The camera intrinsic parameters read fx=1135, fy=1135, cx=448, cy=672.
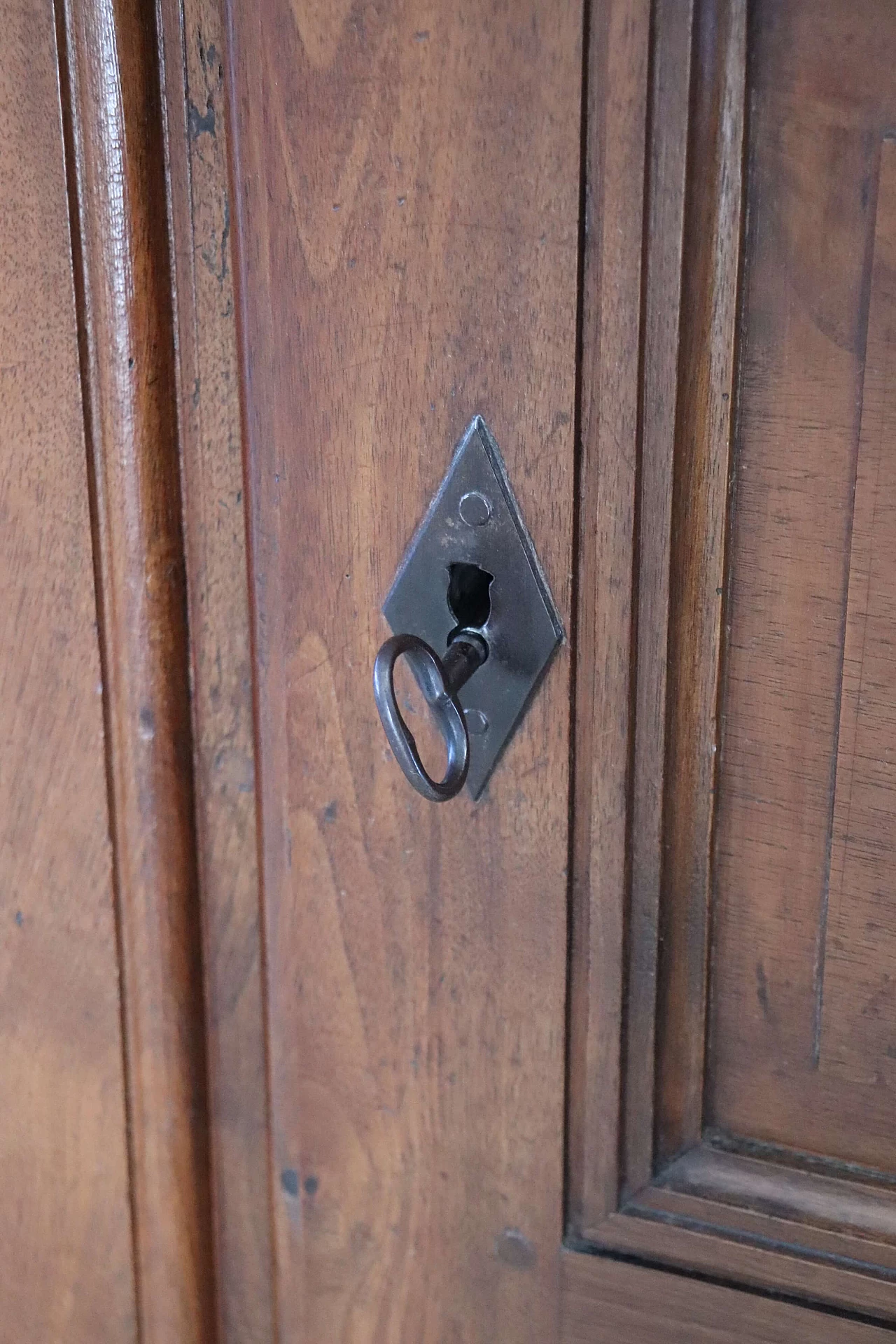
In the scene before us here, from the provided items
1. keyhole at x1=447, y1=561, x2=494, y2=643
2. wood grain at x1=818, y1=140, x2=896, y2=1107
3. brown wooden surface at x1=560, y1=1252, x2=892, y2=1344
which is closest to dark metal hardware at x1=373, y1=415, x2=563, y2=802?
keyhole at x1=447, y1=561, x2=494, y2=643

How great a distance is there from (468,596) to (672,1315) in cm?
30

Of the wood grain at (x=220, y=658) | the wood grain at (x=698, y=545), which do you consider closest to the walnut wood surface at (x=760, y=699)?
the wood grain at (x=698, y=545)

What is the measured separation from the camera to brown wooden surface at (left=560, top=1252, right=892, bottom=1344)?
1.44ft

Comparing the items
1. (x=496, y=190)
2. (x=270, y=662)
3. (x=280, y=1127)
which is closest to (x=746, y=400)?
(x=496, y=190)

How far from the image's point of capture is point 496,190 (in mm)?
397

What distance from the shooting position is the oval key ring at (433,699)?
387 millimetres

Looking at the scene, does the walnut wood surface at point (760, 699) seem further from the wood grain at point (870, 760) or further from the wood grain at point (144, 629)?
the wood grain at point (144, 629)

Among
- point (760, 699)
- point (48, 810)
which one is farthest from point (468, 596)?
point (48, 810)

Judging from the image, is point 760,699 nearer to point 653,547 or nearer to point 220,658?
point 653,547

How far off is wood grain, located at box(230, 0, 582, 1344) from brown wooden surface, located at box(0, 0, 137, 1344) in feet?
0.24

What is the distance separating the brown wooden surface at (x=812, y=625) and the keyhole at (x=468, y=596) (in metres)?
0.09

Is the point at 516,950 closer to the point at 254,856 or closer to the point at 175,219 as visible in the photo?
the point at 254,856

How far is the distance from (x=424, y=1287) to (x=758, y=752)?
0.29 m

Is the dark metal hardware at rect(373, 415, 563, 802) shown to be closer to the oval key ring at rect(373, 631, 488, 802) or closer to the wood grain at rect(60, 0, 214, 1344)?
the oval key ring at rect(373, 631, 488, 802)
